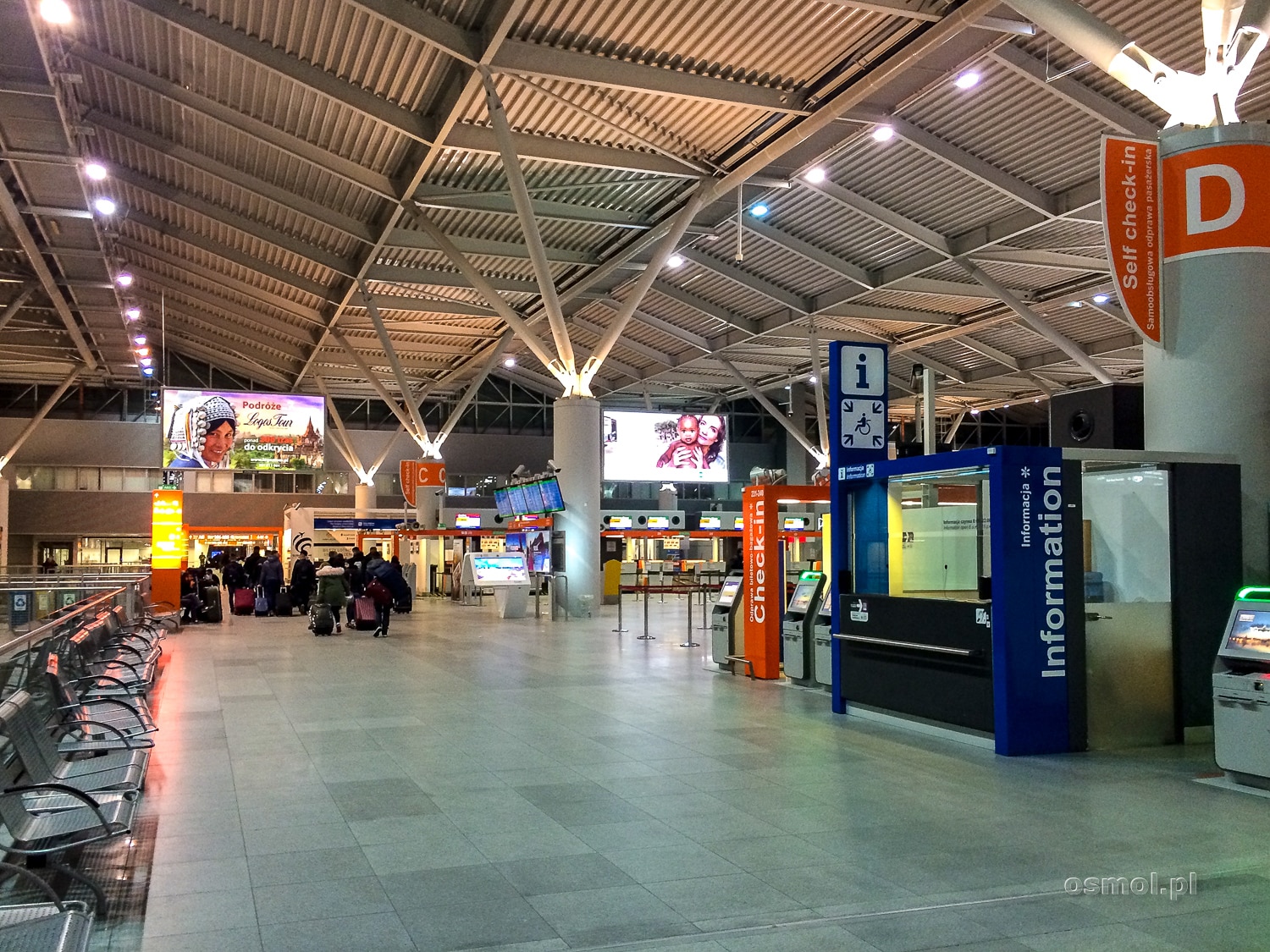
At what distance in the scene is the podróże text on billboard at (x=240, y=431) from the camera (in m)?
32.8

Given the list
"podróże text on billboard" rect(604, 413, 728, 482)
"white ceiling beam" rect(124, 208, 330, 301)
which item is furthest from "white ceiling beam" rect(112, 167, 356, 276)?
"podróże text on billboard" rect(604, 413, 728, 482)

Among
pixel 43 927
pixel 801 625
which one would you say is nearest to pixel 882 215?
pixel 801 625

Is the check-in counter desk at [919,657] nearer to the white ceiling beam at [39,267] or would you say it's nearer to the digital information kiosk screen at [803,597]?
the digital information kiosk screen at [803,597]

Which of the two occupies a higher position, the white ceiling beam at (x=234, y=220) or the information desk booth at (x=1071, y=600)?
the white ceiling beam at (x=234, y=220)

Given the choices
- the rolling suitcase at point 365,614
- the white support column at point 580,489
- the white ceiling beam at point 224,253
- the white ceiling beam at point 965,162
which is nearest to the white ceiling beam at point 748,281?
the white support column at point 580,489

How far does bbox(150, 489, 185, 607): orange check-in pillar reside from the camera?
19719 millimetres

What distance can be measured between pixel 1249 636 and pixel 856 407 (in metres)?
4.12

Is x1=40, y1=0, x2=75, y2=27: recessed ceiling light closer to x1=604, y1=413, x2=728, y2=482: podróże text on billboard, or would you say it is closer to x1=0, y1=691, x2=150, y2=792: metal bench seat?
x1=0, y1=691, x2=150, y2=792: metal bench seat

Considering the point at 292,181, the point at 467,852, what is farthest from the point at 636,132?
the point at 467,852

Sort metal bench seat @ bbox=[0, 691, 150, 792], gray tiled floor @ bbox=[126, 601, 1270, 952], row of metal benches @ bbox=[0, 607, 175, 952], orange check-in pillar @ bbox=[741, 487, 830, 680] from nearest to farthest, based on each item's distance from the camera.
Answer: row of metal benches @ bbox=[0, 607, 175, 952] < gray tiled floor @ bbox=[126, 601, 1270, 952] < metal bench seat @ bbox=[0, 691, 150, 792] < orange check-in pillar @ bbox=[741, 487, 830, 680]

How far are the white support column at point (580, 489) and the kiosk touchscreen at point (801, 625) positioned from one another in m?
12.1

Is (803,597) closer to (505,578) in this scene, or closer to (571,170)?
(571,170)

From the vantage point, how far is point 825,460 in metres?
37.6

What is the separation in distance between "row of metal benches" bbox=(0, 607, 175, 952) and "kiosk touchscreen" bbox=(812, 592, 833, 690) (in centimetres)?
615
